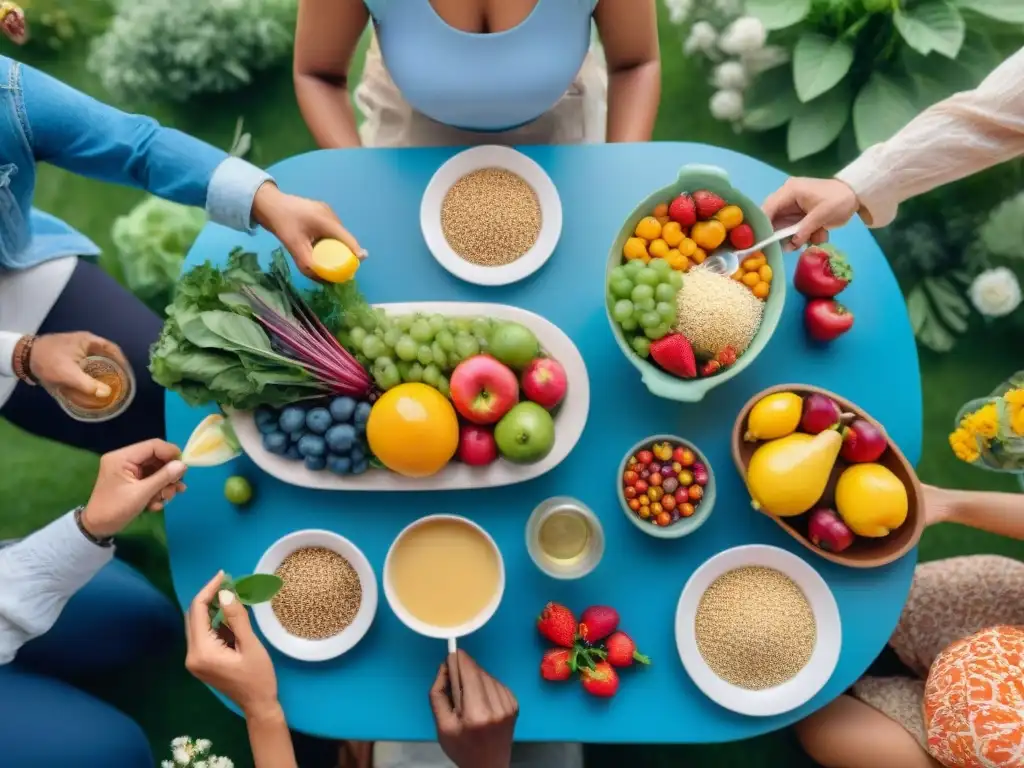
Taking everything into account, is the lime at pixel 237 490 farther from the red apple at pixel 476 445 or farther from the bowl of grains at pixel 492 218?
the bowl of grains at pixel 492 218

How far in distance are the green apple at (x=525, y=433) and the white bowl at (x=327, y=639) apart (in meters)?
Result: 0.31

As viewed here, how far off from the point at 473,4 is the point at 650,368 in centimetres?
69

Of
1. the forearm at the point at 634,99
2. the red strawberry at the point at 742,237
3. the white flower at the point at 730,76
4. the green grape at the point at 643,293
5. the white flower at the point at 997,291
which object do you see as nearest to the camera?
the green grape at the point at 643,293

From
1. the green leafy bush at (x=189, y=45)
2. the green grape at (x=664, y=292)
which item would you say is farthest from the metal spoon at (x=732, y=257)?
the green leafy bush at (x=189, y=45)

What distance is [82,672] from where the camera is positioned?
1.65 meters

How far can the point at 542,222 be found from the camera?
4.42 ft

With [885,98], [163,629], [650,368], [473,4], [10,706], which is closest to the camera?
[650,368]

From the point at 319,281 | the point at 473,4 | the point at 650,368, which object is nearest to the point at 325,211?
the point at 319,281

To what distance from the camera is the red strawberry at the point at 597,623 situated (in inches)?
49.3

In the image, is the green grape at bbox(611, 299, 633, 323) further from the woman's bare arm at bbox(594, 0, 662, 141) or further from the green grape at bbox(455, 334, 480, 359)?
the woman's bare arm at bbox(594, 0, 662, 141)

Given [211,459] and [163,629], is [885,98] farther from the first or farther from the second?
[163,629]

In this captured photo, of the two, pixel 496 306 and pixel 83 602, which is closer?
pixel 496 306

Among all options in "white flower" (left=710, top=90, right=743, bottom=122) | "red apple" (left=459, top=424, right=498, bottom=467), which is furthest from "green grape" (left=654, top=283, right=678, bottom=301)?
"white flower" (left=710, top=90, right=743, bottom=122)

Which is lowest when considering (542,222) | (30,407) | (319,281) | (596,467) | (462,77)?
(30,407)
